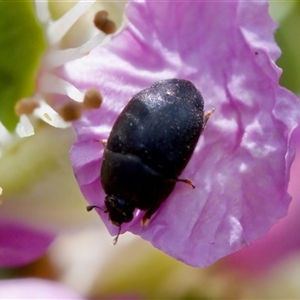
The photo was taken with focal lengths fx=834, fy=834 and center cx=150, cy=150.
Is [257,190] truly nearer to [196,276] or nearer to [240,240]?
[240,240]

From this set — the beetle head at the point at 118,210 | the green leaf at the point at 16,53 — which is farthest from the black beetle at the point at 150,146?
the green leaf at the point at 16,53

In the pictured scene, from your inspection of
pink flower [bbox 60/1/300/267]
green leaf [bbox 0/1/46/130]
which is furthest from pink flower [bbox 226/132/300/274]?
green leaf [bbox 0/1/46/130]

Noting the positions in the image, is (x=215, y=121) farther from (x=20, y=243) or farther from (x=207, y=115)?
(x=20, y=243)

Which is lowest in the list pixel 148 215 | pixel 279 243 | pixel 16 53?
pixel 279 243

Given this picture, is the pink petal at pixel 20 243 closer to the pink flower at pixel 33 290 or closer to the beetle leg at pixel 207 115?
the pink flower at pixel 33 290

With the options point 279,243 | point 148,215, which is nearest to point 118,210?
point 148,215

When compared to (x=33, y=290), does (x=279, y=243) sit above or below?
below

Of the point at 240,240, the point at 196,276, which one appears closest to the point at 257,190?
the point at 240,240
